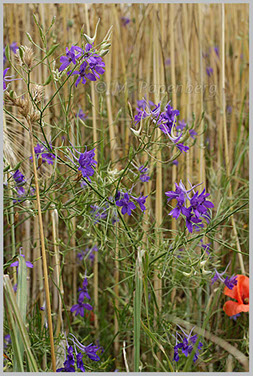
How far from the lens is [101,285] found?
Answer: 128 cm

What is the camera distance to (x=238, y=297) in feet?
3.11

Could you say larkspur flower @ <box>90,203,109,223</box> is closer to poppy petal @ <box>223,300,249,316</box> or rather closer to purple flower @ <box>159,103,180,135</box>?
purple flower @ <box>159,103,180,135</box>

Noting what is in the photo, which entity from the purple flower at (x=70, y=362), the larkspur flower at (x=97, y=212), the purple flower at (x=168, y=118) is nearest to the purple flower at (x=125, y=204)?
the larkspur flower at (x=97, y=212)

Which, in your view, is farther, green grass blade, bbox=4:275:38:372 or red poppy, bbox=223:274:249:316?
red poppy, bbox=223:274:249:316

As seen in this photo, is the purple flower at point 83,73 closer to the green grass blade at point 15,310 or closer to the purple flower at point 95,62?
the purple flower at point 95,62

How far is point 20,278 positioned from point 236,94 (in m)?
1.09

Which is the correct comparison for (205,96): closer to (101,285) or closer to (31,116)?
(101,285)

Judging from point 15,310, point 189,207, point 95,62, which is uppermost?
point 95,62

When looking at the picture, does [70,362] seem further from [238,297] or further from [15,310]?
[238,297]

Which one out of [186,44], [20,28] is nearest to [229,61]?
[186,44]

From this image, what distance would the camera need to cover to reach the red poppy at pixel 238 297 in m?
0.94

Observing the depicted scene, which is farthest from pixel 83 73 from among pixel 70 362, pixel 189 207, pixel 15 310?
pixel 70 362

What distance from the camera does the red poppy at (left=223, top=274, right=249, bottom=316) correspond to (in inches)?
37.0

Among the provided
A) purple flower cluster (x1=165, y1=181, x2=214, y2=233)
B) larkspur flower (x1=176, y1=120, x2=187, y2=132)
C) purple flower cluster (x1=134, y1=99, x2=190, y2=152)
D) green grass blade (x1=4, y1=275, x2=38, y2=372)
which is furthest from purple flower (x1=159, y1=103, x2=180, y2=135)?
green grass blade (x1=4, y1=275, x2=38, y2=372)
